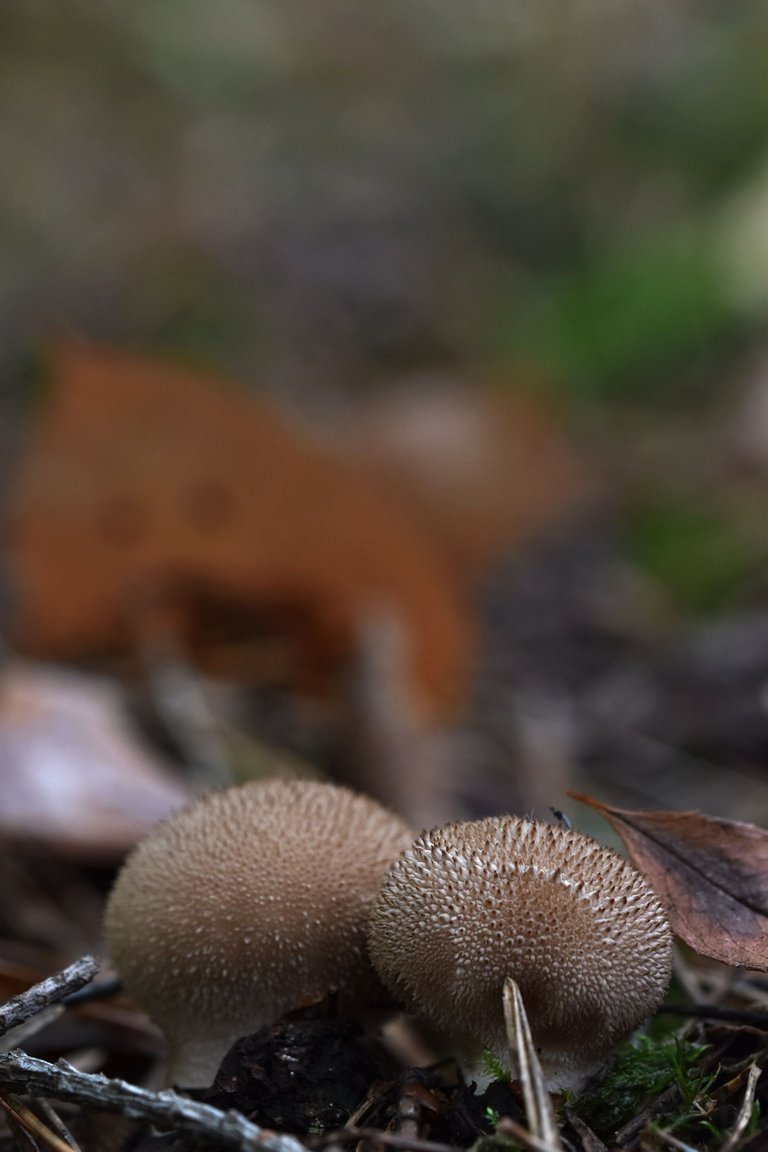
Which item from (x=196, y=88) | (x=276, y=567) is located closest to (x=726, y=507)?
(x=276, y=567)

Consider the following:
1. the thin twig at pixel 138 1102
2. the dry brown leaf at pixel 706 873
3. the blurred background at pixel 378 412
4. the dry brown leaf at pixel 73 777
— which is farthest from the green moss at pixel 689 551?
the thin twig at pixel 138 1102

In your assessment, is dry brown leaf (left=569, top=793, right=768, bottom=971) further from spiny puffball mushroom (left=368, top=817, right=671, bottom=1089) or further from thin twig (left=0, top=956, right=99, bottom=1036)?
thin twig (left=0, top=956, right=99, bottom=1036)

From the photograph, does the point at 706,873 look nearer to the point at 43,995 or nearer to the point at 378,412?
the point at 43,995

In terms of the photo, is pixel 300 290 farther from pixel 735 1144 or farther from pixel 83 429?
pixel 735 1144

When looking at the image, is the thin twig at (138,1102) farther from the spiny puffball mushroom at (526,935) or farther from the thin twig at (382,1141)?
the spiny puffball mushroom at (526,935)

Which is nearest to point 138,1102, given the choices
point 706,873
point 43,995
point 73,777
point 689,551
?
point 43,995

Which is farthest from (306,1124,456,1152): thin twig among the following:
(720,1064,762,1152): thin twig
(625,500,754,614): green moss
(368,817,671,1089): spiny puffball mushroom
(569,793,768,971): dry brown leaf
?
(625,500,754,614): green moss
